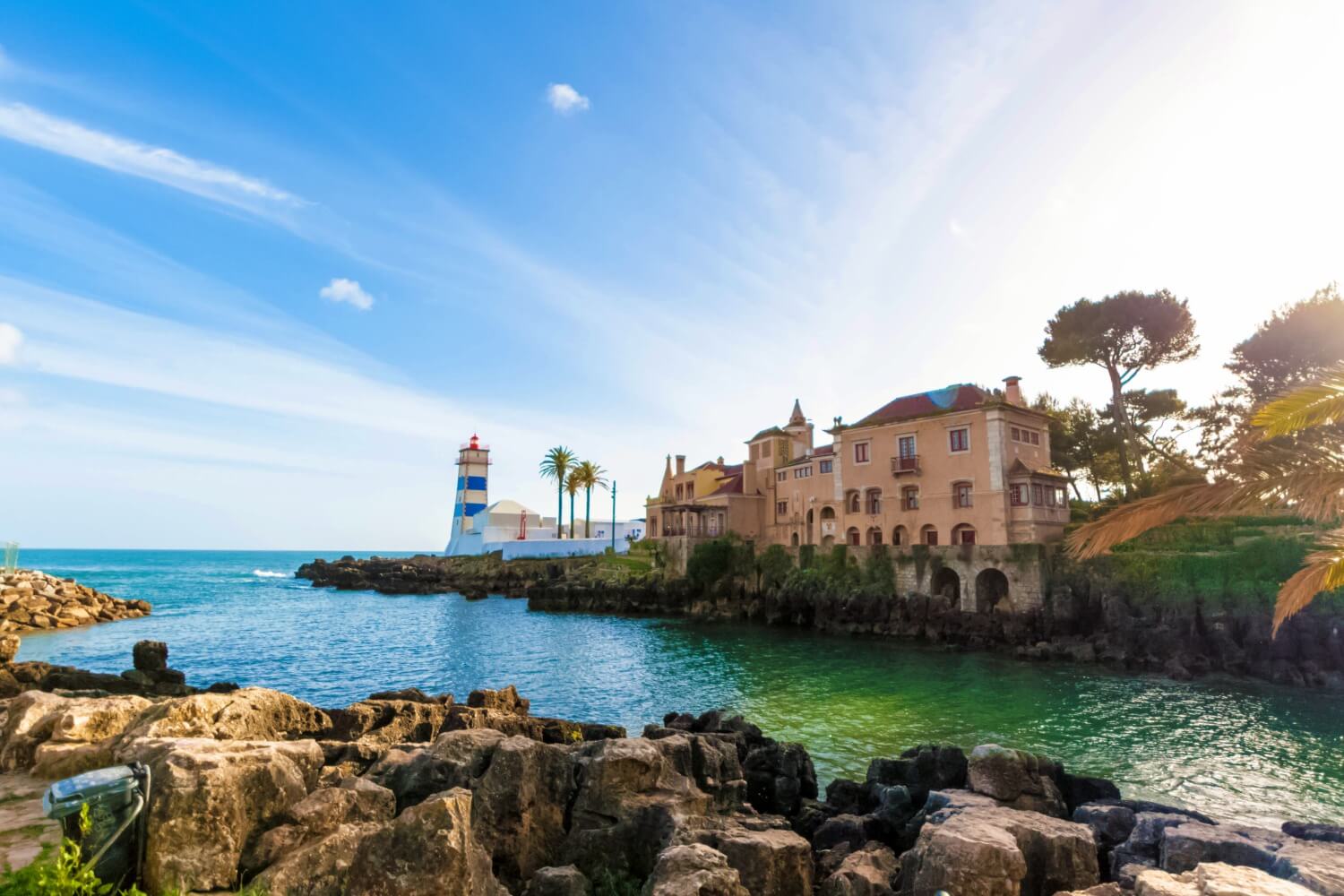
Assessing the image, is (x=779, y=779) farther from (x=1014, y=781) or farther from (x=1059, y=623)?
(x=1059, y=623)

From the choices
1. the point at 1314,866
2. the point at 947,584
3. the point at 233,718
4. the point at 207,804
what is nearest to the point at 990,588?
the point at 947,584

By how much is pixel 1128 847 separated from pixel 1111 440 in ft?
152

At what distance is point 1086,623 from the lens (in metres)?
32.4

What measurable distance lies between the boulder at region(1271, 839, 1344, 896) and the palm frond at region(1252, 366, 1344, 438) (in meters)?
4.49

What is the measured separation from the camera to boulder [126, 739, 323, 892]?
5.52 meters

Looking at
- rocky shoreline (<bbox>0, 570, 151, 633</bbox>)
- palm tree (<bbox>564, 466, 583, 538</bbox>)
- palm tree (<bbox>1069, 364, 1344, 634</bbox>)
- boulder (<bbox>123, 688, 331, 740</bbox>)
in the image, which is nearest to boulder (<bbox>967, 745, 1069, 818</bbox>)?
palm tree (<bbox>1069, 364, 1344, 634</bbox>)

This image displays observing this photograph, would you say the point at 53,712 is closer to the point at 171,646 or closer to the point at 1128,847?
the point at 1128,847

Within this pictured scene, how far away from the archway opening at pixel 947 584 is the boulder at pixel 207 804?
37.1 m

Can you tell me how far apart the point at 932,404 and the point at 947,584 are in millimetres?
11272

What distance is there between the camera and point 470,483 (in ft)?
303

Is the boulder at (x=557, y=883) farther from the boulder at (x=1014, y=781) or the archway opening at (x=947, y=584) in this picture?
the archway opening at (x=947, y=584)

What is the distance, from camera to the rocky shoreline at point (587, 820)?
5605 millimetres

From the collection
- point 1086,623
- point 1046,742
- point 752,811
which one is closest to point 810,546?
point 1086,623

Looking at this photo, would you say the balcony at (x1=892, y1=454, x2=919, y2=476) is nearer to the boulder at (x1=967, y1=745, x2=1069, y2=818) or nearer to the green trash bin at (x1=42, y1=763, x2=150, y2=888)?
the boulder at (x1=967, y1=745, x2=1069, y2=818)
